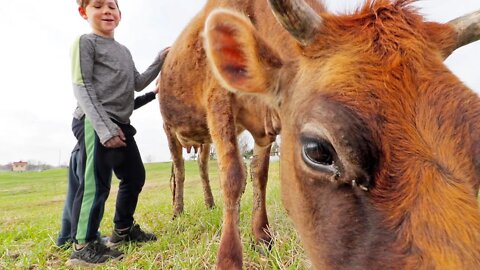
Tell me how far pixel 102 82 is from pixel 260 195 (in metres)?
2.21

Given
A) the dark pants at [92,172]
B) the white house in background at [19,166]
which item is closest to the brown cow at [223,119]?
the dark pants at [92,172]

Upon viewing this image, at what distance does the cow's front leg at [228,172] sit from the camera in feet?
10.8

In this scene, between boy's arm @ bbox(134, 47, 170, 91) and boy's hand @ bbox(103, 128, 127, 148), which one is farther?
boy's arm @ bbox(134, 47, 170, 91)

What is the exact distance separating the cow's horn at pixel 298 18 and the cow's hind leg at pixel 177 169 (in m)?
4.81

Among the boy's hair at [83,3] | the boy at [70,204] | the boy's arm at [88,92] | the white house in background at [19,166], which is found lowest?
the white house in background at [19,166]

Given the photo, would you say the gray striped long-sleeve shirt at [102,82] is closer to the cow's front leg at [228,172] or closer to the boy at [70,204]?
the boy at [70,204]

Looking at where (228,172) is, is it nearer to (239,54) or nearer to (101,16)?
(239,54)

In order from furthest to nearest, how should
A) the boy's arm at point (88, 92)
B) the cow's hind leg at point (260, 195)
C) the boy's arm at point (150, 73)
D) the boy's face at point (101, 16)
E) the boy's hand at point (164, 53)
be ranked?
the boy's hand at point (164, 53) → the boy's arm at point (150, 73) → the boy's face at point (101, 16) → the cow's hind leg at point (260, 195) → the boy's arm at point (88, 92)

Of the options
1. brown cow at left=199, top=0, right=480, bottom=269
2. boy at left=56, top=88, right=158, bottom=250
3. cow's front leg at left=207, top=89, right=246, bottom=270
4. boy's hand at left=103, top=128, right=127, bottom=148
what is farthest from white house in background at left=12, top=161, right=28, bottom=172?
brown cow at left=199, top=0, right=480, bottom=269

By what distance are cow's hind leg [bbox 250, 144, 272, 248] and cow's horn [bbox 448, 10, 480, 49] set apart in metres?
2.55

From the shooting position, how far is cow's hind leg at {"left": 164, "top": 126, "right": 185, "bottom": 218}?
6914 mm

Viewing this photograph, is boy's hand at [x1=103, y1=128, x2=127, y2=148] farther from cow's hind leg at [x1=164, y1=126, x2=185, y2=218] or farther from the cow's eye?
the cow's eye

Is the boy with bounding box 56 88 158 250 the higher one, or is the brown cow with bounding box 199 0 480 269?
the brown cow with bounding box 199 0 480 269

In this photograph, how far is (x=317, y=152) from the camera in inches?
77.7
